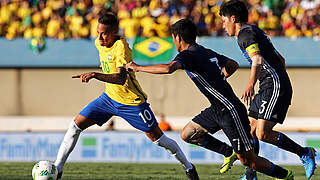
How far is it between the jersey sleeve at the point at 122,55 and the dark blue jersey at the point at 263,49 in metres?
1.47

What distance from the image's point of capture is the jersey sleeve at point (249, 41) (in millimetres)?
7809

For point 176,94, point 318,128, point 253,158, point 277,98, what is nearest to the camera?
point 253,158

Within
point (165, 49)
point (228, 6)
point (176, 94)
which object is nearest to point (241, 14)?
point (228, 6)

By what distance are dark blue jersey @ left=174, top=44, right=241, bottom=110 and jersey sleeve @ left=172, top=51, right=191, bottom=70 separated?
5 centimetres

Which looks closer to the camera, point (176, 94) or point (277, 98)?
point (277, 98)

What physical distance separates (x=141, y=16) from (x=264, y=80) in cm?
1209

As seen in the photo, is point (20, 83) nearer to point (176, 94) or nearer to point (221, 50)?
point (176, 94)

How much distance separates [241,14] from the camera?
8.10 metres

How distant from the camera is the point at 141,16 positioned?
20.2 meters

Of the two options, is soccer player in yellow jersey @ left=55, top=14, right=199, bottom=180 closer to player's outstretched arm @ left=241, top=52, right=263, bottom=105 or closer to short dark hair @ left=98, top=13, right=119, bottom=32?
short dark hair @ left=98, top=13, right=119, bottom=32

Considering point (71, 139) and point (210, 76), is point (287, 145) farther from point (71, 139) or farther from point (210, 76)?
point (71, 139)

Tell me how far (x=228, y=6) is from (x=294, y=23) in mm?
12485

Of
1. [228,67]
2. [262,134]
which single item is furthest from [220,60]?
[262,134]

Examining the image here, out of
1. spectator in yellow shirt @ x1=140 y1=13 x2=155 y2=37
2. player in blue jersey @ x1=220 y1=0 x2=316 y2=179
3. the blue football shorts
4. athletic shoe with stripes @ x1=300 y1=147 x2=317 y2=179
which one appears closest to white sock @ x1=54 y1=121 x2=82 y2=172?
the blue football shorts
